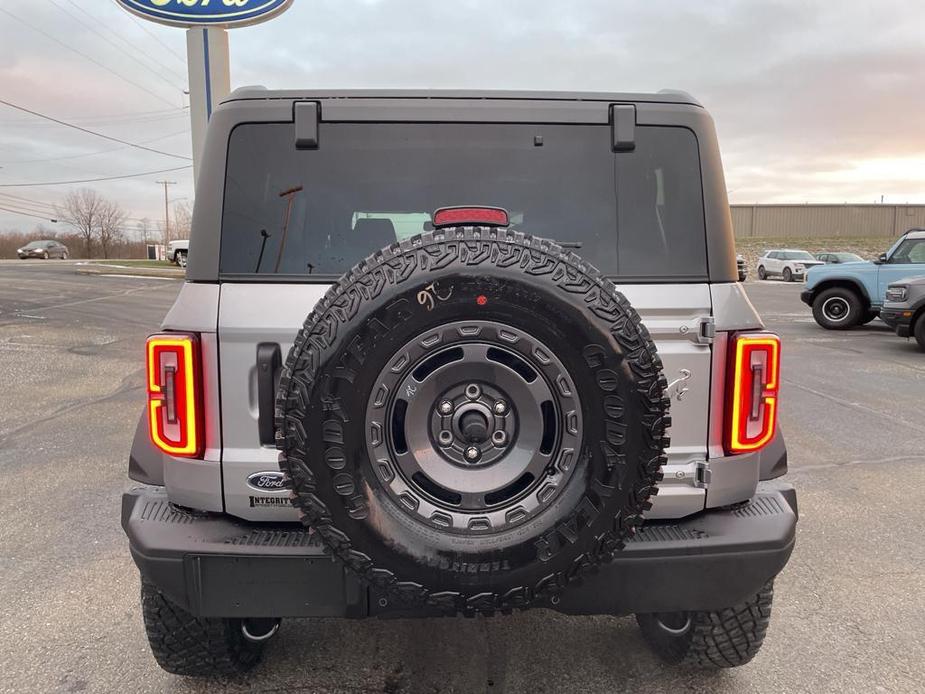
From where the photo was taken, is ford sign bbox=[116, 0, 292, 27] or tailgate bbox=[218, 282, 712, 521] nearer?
tailgate bbox=[218, 282, 712, 521]

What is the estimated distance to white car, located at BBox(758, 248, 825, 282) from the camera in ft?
102

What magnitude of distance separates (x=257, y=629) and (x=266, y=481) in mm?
867

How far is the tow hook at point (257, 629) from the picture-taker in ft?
8.21

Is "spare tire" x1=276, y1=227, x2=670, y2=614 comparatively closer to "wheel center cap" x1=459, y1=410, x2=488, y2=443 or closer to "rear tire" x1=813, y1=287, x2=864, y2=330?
"wheel center cap" x1=459, y1=410, x2=488, y2=443

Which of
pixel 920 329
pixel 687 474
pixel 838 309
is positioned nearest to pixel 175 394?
pixel 687 474

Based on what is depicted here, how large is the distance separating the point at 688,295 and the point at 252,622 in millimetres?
1997

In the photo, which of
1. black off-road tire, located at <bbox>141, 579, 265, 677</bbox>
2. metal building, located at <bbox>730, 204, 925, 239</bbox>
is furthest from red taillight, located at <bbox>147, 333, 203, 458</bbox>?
metal building, located at <bbox>730, 204, 925, 239</bbox>

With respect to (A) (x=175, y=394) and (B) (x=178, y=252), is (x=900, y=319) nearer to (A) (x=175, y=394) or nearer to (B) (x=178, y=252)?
(A) (x=175, y=394)

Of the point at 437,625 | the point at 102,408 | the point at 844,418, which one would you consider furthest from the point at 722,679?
the point at 102,408

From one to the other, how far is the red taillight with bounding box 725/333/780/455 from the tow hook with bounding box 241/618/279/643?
5.96ft

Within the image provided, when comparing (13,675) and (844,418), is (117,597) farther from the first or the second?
(844,418)

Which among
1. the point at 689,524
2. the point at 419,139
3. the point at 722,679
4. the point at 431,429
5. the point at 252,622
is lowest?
the point at 722,679

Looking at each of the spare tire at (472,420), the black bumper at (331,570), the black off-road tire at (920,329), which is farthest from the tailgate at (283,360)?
the black off-road tire at (920,329)

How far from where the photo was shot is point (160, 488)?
226 cm
